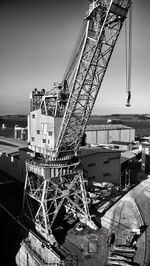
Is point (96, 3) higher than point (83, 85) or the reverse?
higher

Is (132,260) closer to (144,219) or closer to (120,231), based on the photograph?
(120,231)

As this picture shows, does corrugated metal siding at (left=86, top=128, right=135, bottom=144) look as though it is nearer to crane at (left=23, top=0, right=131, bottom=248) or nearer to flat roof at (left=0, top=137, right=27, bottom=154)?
flat roof at (left=0, top=137, right=27, bottom=154)

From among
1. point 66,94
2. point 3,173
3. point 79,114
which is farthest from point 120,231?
point 3,173

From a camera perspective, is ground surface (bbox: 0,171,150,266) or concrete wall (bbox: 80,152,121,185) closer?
ground surface (bbox: 0,171,150,266)

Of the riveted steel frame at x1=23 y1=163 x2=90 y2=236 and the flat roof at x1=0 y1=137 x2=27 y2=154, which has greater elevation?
the flat roof at x1=0 y1=137 x2=27 y2=154

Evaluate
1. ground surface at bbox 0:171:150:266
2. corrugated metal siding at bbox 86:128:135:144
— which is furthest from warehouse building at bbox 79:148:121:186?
corrugated metal siding at bbox 86:128:135:144

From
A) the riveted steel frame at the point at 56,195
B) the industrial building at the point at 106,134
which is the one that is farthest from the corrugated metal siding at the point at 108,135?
the riveted steel frame at the point at 56,195
